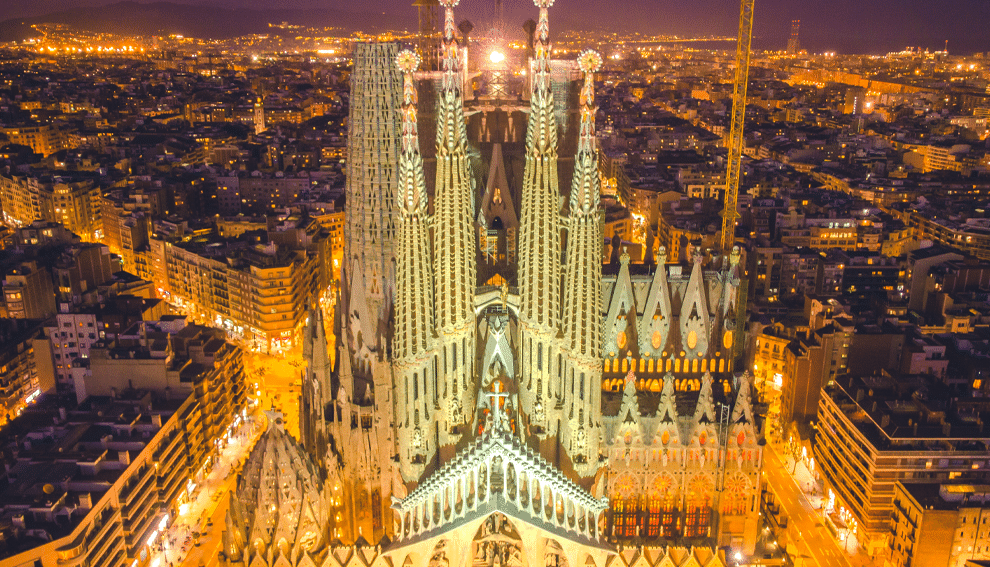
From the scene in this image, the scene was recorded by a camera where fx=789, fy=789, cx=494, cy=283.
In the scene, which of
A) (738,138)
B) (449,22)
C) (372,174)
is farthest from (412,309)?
(738,138)

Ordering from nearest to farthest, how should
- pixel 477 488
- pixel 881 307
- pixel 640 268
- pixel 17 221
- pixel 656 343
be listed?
pixel 477 488
pixel 656 343
pixel 640 268
pixel 881 307
pixel 17 221

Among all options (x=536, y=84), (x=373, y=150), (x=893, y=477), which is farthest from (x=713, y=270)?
(x=373, y=150)

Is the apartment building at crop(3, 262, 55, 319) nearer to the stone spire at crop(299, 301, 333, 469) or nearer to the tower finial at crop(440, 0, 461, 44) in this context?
the stone spire at crop(299, 301, 333, 469)

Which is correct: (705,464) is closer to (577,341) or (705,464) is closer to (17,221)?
(577,341)

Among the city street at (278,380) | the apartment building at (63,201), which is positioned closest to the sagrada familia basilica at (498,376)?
the city street at (278,380)

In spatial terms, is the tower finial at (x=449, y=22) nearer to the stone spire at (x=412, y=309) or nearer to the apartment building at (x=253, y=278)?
the stone spire at (x=412, y=309)
